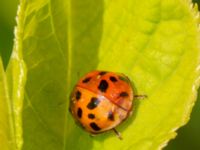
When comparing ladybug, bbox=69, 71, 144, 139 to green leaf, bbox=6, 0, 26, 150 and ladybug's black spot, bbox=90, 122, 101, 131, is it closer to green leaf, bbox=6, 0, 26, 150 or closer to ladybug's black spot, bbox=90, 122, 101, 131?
ladybug's black spot, bbox=90, 122, 101, 131

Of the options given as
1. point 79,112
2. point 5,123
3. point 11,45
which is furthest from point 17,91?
point 11,45

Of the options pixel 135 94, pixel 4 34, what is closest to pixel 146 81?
pixel 135 94

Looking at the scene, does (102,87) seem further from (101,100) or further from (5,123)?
(5,123)

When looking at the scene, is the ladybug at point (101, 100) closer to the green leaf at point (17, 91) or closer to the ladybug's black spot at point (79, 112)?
the ladybug's black spot at point (79, 112)

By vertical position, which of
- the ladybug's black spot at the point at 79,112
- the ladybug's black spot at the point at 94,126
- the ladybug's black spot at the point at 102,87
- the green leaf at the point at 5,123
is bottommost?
the ladybug's black spot at the point at 94,126

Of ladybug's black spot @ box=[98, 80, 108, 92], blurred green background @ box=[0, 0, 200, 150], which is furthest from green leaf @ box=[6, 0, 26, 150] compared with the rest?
blurred green background @ box=[0, 0, 200, 150]

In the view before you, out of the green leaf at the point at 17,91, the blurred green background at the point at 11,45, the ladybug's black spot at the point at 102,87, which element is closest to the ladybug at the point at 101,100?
the ladybug's black spot at the point at 102,87

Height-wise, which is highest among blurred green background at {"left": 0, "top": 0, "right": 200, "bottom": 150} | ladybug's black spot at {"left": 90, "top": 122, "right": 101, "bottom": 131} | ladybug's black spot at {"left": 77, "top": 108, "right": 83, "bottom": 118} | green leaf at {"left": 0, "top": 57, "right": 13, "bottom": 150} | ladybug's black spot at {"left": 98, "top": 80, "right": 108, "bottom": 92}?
green leaf at {"left": 0, "top": 57, "right": 13, "bottom": 150}

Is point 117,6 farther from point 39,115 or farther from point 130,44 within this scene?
point 39,115

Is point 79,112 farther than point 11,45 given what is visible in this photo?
No
